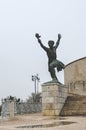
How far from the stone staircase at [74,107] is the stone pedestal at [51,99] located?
1.06ft

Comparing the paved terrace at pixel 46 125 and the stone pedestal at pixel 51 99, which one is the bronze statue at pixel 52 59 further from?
the paved terrace at pixel 46 125

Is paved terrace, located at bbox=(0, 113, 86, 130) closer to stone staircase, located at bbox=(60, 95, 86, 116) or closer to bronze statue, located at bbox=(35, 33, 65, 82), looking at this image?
stone staircase, located at bbox=(60, 95, 86, 116)

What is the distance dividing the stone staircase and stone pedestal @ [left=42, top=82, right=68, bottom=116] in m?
0.32

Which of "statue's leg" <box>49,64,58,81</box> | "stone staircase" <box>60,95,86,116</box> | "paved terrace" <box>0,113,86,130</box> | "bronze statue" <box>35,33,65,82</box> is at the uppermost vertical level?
"bronze statue" <box>35,33,65,82</box>

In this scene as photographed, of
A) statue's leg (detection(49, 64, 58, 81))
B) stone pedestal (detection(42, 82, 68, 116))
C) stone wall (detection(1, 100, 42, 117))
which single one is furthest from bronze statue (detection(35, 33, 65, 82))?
stone wall (detection(1, 100, 42, 117))

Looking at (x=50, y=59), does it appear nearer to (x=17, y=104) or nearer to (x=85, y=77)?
(x=17, y=104)

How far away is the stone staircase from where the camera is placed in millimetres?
18641

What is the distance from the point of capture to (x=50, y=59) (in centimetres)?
1964

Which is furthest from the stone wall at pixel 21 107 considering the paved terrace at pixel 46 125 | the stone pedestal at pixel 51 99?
the paved terrace at pixel 46 125

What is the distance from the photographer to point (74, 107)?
1945 centimetres

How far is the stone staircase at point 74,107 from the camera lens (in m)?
18.6

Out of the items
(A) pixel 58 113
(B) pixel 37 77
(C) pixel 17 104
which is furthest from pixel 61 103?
(B) pixel 37 77

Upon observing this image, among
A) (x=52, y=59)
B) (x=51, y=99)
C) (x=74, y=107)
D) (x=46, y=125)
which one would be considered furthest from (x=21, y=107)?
(x=46, y=125)

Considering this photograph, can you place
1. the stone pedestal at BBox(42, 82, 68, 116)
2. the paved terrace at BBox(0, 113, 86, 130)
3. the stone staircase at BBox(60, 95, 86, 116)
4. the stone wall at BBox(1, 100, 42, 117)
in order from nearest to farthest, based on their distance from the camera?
the paved terrace at BBox(0, 113, 86, 130), the stone staircase at BBox(60, 95, 86, 116), the stone pedestal at BBox(42, 82, 68, 116), the stone wall at BBox(1, 100, 42, 117)
